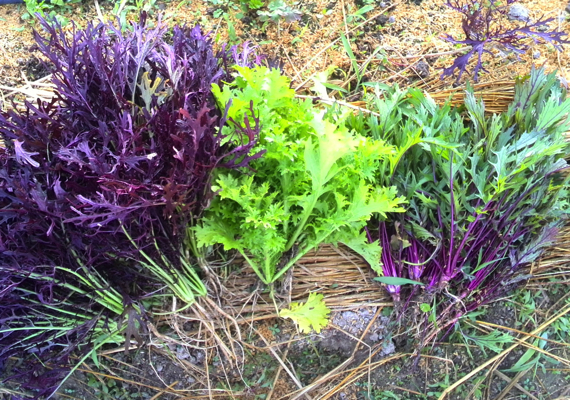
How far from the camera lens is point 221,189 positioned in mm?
1411

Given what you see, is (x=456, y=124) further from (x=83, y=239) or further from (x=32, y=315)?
(x=32, y=315)

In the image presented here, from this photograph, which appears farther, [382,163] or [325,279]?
[325,279]

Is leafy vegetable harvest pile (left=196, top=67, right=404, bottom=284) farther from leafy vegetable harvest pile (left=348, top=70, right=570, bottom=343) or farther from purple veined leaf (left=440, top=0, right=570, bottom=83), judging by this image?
purple veined leaf (left=440, top=0, right=570, bottom=83)

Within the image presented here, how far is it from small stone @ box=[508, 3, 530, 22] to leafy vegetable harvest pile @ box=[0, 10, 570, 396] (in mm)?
422

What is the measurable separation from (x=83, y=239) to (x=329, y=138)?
825mm

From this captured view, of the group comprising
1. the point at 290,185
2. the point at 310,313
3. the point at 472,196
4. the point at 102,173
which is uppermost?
the point at 102,173

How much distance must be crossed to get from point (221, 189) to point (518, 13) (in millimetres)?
1630

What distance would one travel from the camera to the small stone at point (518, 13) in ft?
6.78

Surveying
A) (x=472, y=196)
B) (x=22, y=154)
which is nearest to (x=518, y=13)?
(x=472, y=196)

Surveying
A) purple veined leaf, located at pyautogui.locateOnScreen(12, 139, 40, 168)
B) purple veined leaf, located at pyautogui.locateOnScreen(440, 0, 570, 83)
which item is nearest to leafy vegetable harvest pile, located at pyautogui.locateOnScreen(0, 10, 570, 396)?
purple veined leaf, located at pyautogui.locateOnScreen(12, 139, 40, 168)

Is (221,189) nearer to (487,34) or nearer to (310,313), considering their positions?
(310,313)

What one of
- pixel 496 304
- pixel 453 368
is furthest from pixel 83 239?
pixel 496 304

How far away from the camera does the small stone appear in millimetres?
2066

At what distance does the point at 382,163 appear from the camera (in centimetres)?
164
